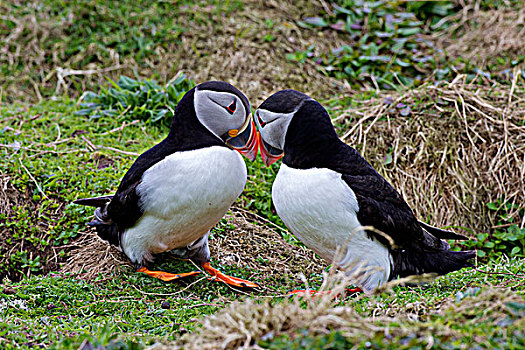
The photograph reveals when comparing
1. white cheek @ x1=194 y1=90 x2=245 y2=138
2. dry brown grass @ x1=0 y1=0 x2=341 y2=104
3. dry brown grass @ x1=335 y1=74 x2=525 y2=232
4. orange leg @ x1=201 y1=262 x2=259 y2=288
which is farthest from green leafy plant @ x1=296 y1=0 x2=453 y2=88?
orange leg @ x1=201 y1=262 x2=259 y2=288

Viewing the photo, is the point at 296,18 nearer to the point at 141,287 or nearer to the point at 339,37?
the point at 339,37

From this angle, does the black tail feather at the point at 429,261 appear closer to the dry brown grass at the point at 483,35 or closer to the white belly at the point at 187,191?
the white belly at the point at 187,191

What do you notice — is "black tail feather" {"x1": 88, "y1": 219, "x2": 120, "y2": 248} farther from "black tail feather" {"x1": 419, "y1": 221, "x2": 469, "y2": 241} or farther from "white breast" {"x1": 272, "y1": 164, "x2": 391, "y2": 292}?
"black tail feather" {"x1": 419, "y1": 221, "x2": 469, "y2": 241}

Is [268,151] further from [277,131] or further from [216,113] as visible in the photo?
[216,113]

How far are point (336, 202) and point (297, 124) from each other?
1.71 ft

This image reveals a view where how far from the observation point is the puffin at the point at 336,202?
327cm

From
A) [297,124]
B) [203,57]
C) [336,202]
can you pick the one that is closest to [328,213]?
[336,202]

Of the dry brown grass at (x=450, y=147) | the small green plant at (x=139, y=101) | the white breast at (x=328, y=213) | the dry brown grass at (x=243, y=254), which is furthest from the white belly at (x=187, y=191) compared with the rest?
the small green plant at (x=139, y=101)

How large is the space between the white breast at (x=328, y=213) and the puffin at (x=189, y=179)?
0.37 m

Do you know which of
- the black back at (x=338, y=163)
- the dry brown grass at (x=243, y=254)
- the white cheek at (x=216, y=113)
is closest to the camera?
the black back at (x=338, y=163)

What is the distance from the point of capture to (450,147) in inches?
207

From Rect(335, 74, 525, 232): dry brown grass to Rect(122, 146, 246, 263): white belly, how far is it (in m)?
2.11

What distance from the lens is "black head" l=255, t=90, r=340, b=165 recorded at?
3387 millimetres

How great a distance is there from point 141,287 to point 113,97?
293 cm
